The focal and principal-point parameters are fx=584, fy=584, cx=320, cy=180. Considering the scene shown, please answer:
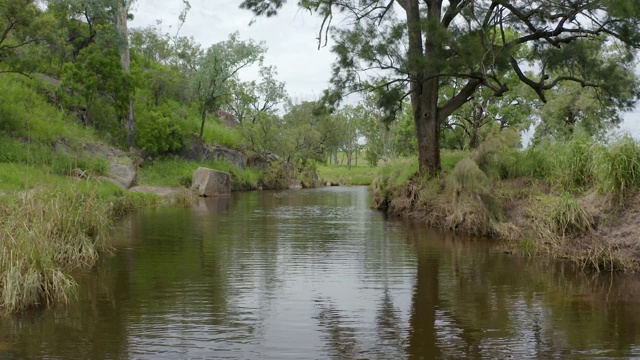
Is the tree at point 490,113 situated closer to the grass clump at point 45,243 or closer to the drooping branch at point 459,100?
the drooping branch at point 459,100

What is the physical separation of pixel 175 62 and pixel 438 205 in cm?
4639

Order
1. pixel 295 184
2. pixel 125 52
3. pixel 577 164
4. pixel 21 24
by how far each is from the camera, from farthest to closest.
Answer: pixel 295 184, pixel 125 52, pixel 21 24, pixel 577 164

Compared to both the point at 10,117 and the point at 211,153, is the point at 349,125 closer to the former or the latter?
the point at 211,153

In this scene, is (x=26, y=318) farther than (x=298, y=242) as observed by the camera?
No

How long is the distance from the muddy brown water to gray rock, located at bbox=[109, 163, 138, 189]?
603 inches

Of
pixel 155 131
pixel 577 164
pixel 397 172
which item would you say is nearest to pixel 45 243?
pixel 577 164

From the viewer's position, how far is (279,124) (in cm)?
5828

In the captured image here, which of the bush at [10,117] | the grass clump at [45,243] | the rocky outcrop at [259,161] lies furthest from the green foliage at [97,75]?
the grass clump at [45,243]

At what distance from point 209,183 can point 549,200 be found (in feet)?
90.5

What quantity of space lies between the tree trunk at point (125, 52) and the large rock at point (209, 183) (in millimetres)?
6385

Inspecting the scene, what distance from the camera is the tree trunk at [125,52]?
128 feet

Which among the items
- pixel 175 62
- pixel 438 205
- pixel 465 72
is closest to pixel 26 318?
pixel 438 205

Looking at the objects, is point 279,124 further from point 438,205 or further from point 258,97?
point 438,205

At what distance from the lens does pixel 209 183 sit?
38969 mm
